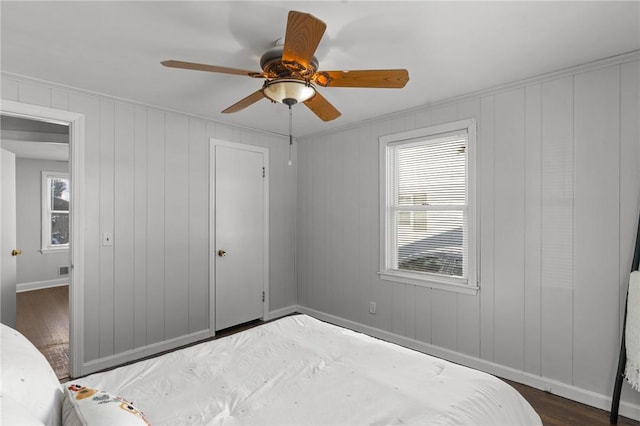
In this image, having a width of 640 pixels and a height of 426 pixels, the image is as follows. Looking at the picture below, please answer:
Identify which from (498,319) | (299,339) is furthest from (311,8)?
(498,319)

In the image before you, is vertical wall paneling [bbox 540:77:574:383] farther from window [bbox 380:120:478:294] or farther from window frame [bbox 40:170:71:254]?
window frame [bbox 40:170:71:254]

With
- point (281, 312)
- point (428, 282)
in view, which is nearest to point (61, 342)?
point (281, 312)

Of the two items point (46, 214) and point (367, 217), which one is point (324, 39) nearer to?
point (367, 217)

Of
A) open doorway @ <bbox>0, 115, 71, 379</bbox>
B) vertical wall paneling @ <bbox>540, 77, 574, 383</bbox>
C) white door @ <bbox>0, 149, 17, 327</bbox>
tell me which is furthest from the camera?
open doorway @ <bbox>0, 115, 71, 379</bbox>

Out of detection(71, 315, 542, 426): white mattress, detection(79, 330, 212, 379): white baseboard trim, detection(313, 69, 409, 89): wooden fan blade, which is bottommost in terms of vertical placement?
detection(79, 330, 212, 379): white baseboard trim

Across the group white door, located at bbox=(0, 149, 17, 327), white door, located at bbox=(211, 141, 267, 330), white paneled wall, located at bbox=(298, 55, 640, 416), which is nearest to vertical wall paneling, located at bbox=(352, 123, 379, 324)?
white paneled wall, located at bbox=(298, 55, 640, 416)

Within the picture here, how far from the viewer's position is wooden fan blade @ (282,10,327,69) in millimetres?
1426

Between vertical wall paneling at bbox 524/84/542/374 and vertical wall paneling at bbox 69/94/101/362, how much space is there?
3.58 meters

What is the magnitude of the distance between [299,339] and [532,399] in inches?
71.4

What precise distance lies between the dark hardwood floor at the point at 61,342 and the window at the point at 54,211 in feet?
2.78

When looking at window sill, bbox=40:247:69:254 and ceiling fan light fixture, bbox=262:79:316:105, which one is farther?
window sill, bbox=40:247:69:254

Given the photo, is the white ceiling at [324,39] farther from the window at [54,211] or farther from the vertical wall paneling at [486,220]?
the window at [54,211]

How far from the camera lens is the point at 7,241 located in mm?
3350

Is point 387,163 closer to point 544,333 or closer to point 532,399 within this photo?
point 544,333
